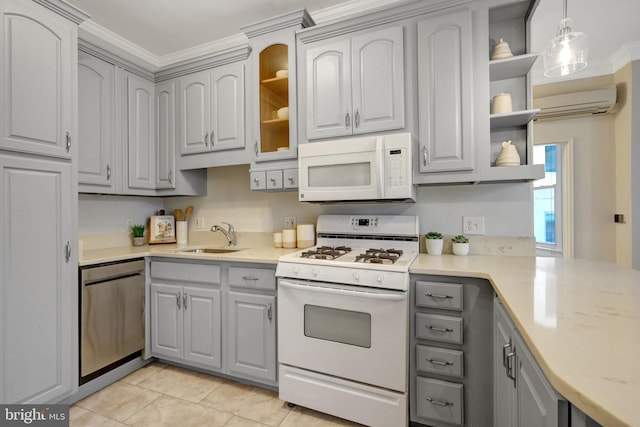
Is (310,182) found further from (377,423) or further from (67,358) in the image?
(67,358)

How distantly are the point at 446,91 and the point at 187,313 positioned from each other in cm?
225

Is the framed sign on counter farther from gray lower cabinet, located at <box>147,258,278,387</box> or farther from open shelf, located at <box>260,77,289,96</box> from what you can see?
open shelf, located at <box>260,77,289,96</box>

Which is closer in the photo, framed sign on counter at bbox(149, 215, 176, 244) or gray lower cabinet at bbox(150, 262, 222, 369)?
gray lower cabinet at bbox(150, 262, 222, 369)

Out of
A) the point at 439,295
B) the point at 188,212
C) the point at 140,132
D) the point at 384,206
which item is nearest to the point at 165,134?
the point at 140,132

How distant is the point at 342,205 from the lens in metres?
2.32

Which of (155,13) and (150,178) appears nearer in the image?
(155,13)

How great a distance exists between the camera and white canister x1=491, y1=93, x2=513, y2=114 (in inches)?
68.9

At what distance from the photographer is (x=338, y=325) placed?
1653 millimetres

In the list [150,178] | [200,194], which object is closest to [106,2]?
[150,178]

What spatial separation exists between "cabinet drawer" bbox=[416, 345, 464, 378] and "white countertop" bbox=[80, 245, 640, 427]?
0.40 meters

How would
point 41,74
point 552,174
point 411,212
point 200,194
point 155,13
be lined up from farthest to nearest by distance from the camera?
point 552,174, point 200,194, point 155,13, point 411,212, point 41,74

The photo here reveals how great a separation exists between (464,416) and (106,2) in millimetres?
3423

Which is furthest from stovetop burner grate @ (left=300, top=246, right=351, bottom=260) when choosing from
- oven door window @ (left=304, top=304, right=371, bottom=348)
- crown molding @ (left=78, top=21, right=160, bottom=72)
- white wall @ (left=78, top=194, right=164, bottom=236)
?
crown molding @ (left=78, top=21, right=160, bottom=72)

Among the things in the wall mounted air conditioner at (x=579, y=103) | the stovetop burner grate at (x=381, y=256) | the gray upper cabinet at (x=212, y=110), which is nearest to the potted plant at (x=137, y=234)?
the gray upper cabinet at (x=212, y=110)
